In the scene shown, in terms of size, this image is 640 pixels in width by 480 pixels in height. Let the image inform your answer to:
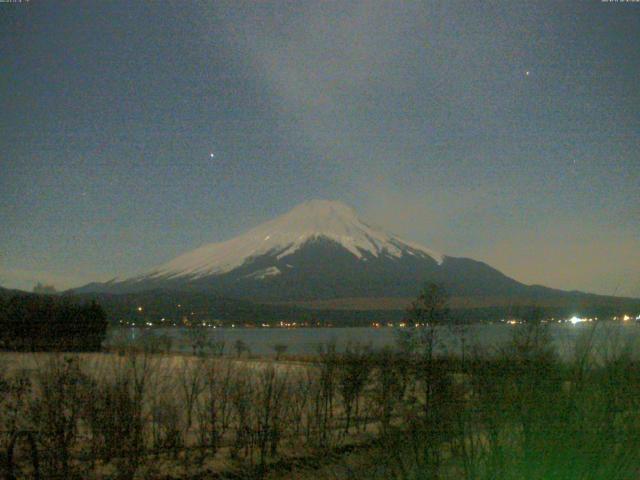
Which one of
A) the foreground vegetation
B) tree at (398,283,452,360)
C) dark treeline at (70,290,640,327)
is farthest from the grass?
dark treeline at (70,290,640,327)

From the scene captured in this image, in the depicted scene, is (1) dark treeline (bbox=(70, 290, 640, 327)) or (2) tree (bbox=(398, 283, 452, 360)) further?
(1) dark treeline (bbox=(70, 290, 640, 327))

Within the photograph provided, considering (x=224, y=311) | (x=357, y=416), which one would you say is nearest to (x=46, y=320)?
(x=357, y=416)

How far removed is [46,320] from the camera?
33281 millimetres

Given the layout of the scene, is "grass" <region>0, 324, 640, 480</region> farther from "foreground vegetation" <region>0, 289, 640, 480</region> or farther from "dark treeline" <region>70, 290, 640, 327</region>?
"dark treeline" <region>70, 290, 640, 327</region>

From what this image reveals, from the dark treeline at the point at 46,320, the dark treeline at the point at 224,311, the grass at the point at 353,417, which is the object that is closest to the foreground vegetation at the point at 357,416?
the grass at the point at 353,417

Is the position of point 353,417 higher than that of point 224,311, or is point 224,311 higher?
point 224,311

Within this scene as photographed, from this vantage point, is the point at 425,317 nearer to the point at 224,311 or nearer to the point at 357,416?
the point at 357,416

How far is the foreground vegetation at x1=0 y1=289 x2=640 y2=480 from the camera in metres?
3.90

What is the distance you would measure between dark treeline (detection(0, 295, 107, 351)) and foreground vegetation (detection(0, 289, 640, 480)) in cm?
1712

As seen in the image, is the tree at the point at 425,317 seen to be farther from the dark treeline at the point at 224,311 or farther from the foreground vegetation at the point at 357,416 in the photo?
the dark treeline at the point at 224,311

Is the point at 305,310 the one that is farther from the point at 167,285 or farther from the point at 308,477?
the point at 308,477

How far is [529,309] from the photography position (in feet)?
30.2

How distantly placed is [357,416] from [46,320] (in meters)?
24.6

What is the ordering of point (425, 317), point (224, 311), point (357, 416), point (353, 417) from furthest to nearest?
point (224, 311)
point (425, 317)
point (353, 417)
point (357, 416)
